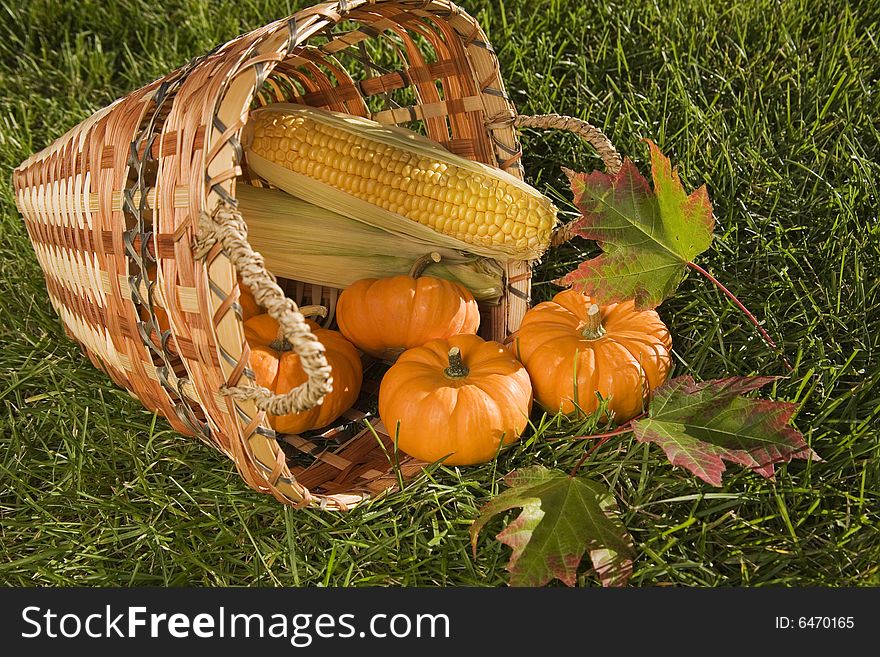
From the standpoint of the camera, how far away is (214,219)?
102cm

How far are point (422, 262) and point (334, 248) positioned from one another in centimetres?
18

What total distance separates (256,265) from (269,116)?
0.63 meters

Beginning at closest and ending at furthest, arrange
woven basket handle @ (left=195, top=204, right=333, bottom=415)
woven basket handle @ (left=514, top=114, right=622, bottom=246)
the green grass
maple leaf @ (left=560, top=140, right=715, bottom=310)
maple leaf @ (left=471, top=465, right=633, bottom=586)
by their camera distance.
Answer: woven basket handle @ (left=195, top=204, right=333, bottom=415)
maple leaf @ (left=471, top=465, right=633, bottom=586)
the green grass
maple leaf @ (left=560, top=140, right=715, bottom=310)
woven basket handle @ (left=514, top=114, right=622, bottom=246)

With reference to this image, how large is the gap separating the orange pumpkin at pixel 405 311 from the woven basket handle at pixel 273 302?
1.58ft

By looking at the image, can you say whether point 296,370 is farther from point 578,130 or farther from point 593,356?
point 578,130

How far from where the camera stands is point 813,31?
207 cm

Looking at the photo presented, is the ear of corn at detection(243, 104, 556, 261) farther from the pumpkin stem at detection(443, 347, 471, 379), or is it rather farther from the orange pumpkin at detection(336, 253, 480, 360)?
the pumpkin stem at detection(443, 347, 471, 379)

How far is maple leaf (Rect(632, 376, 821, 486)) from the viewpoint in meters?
1.14

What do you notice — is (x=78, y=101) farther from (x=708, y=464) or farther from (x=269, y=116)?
(x=708, y=464)

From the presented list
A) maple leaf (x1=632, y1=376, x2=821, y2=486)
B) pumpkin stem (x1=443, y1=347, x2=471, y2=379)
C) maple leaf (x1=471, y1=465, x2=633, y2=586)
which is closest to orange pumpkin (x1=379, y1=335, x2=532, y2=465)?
pumpkin stem (x1=443, y1=347, x2=471, y2=379)

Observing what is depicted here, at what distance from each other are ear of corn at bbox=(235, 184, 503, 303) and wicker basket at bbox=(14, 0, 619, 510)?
0.10 m

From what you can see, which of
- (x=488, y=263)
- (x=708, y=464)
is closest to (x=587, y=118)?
(x=488, y=263)

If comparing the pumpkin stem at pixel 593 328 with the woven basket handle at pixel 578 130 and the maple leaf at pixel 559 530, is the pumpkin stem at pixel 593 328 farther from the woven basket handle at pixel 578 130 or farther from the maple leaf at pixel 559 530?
the maple leaf at pixel 559 530

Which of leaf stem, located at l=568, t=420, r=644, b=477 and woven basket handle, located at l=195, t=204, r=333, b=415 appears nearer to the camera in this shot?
woven basket handle, located at l=195, t=204, r=333, b=415
